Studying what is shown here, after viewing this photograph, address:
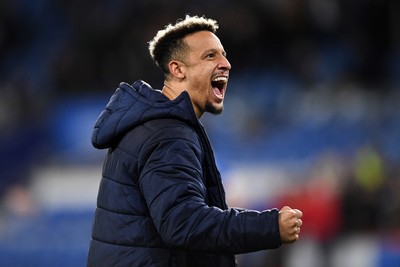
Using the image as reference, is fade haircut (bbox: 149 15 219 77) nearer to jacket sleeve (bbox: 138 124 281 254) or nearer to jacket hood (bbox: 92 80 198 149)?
jacket hood (bbox: 92 80 198 149)

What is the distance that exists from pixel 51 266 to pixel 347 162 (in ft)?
9.43

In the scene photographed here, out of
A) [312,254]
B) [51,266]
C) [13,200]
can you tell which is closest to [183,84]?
[312,254]

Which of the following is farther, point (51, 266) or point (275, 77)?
point (275, 77)

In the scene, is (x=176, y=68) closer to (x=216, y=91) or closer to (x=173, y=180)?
(x=216, y=91)

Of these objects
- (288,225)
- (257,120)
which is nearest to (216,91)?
(288,225)

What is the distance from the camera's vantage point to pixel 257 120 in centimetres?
906

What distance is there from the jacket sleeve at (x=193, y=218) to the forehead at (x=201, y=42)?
0.59 meters

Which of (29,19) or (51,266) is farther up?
(29,19)

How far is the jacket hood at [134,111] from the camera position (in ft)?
10.6

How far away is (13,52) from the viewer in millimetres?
11227

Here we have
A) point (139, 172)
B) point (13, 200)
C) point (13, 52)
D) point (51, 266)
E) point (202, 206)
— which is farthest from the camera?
point (13, 52)

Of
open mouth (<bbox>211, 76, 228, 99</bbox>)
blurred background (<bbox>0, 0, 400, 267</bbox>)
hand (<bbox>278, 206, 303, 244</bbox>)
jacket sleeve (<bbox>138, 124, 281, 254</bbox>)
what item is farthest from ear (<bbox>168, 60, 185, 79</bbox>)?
blurred background (<bbox>0, 0, 400, 267</bbox>)

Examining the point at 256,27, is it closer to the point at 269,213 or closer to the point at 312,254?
the point at 312,254

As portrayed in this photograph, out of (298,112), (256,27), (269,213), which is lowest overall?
(269,213)
